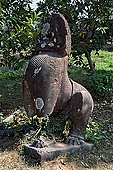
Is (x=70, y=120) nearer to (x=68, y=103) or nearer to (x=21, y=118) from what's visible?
(x=68, y=103)

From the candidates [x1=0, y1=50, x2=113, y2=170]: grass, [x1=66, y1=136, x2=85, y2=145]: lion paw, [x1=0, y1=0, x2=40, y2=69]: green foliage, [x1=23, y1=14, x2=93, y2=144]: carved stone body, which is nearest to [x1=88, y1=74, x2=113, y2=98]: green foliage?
[x1=0, y1=50, x2=113, y2=170]: grass

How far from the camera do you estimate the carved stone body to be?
3021 millimetres

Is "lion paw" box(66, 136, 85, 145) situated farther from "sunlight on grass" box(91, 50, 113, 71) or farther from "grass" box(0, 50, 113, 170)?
"sunlight on grass" box(91, 50, 113, 71)

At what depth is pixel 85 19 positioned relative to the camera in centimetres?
516

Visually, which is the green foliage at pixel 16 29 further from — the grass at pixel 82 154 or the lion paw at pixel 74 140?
the lion paw at pixel 74 140

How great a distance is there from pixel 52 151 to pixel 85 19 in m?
2.96

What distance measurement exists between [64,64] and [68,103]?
0.44m

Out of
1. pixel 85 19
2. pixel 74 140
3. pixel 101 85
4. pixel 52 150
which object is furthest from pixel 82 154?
pixel 85 19

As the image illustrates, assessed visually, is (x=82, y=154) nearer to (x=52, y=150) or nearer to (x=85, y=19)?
(x=52, y=150)

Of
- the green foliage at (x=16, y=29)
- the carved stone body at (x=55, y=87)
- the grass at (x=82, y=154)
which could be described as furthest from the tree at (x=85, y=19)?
the carved stone body at (x=55, y=87)

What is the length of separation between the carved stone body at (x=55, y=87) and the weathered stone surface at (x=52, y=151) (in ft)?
0.28

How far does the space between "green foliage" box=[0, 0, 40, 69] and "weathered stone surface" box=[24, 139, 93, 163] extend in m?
1.51

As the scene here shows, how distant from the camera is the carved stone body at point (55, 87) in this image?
3021mm

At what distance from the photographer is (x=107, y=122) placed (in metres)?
4.27
